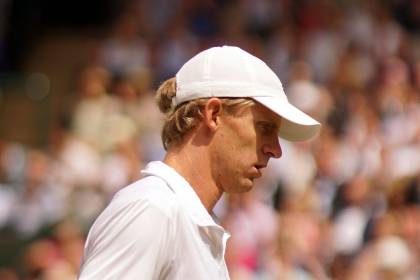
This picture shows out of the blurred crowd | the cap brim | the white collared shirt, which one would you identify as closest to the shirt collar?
the white collared shirt

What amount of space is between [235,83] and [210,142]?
164 mm

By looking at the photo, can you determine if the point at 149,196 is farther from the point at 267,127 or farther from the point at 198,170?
the point at 267,127

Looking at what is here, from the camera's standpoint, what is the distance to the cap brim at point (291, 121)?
359 centimetres

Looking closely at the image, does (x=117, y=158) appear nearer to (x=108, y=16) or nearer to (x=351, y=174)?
(x=351, y=174)

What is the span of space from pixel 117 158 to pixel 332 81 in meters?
2.03

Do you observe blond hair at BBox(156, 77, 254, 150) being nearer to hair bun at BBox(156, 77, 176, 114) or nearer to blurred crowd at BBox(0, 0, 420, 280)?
hair bun at BBox(156, 77, 176, 114)

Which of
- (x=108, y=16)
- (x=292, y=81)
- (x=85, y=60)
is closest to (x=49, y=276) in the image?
(x=292, y=81)

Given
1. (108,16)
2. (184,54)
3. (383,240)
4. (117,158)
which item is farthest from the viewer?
Result: (108,16)

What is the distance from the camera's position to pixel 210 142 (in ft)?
11.9

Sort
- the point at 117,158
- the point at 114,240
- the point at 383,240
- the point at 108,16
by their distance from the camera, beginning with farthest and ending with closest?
the point at 108,16 < the point at 117,158 < the point at 383,240 < the point at 114,240

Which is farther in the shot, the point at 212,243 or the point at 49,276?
the point at 49,276

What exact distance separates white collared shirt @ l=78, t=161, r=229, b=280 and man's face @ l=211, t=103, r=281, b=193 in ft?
0.37

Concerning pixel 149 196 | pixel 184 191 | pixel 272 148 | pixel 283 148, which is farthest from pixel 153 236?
pixel 283 148

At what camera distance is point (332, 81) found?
12531 millimetres
